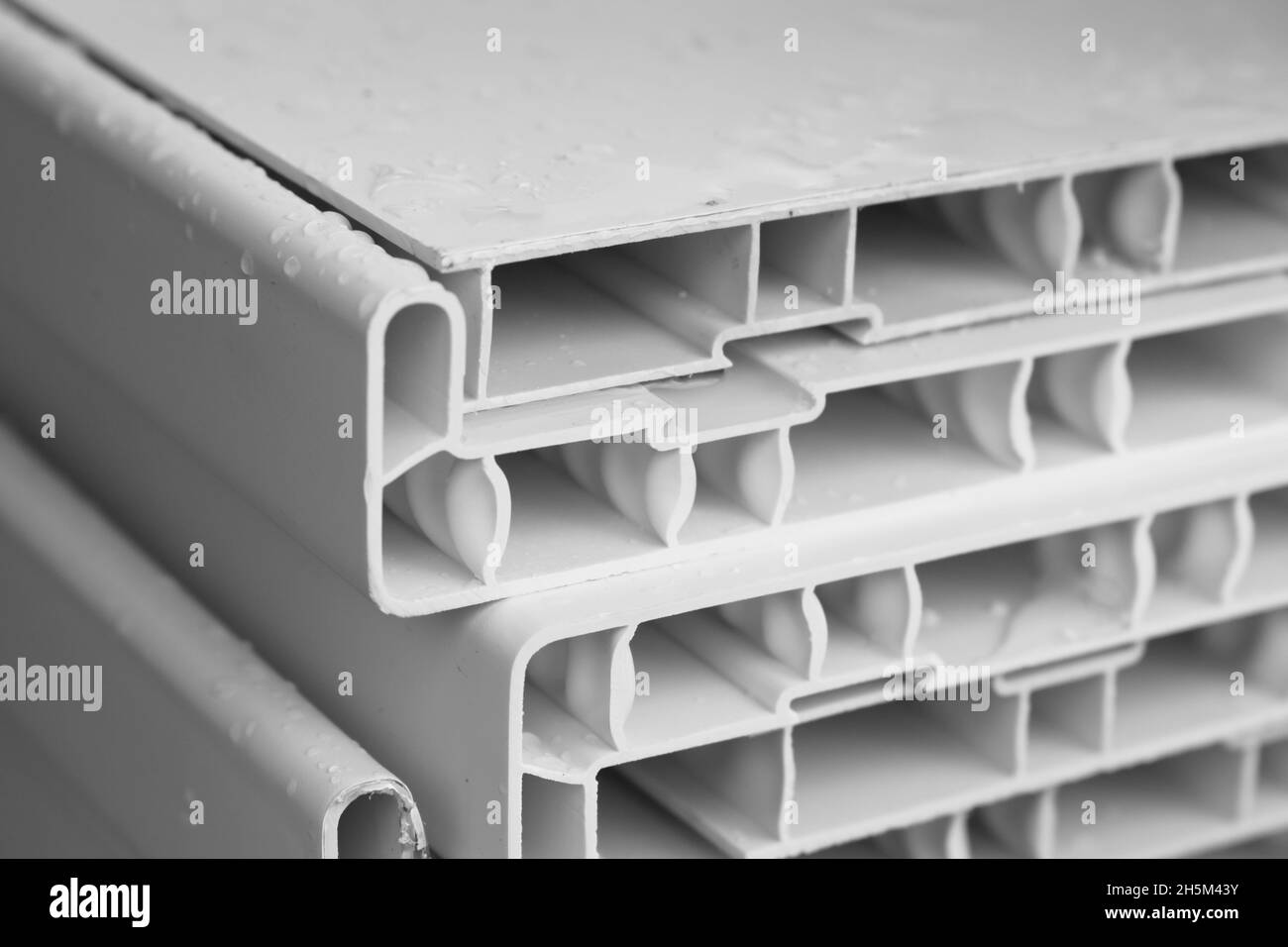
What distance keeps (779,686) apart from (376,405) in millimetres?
410

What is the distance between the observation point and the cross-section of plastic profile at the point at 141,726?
1435 millimetres

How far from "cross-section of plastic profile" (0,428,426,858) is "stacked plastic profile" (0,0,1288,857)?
56mm

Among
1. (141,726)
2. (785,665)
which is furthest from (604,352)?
(141,726)

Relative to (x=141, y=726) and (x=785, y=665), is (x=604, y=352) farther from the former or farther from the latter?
(x=141, y=726)

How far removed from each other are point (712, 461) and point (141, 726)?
496mm

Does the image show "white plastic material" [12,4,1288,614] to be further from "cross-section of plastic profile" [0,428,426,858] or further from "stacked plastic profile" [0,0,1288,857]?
"cross-section of plastic profile" [0,428,426,858]

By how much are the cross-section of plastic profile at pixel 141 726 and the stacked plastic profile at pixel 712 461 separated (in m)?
0.06

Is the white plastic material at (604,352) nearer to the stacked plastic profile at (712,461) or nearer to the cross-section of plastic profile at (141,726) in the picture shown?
the stacked plastic profile at (712,461)

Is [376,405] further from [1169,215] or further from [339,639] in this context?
[1169,215]

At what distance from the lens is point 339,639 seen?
1.54 meters

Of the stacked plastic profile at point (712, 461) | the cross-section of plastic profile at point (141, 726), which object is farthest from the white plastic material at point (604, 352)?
the cross-section of plastic profile at point (141, 726)

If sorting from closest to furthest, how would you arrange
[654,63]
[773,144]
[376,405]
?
1. [376,405]
2. [773,144]
3. [654,63]
